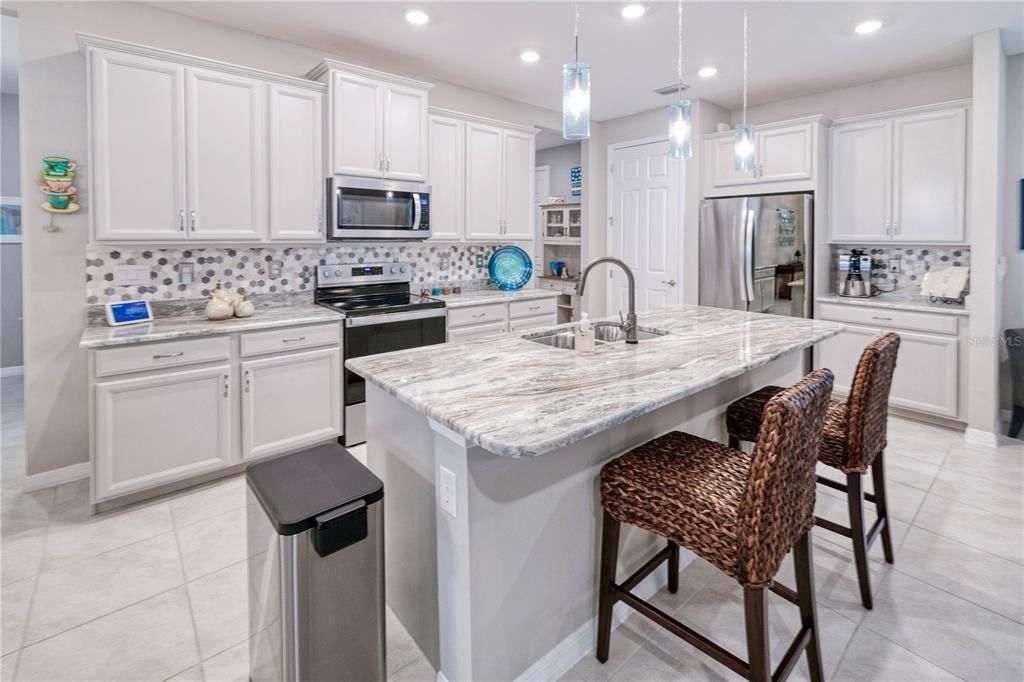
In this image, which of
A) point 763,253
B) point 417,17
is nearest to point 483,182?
point 417,17

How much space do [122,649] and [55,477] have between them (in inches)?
69.7

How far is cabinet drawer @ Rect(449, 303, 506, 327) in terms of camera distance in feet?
13.6

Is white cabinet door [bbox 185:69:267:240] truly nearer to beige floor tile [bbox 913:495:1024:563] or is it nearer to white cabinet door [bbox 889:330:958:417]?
beige floor tile [bbox 913:495:1024:563]

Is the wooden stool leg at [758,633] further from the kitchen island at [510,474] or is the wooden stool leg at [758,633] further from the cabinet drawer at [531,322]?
the cabinet drawer at [531,322]

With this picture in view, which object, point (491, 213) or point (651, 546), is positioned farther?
point (491, 213)

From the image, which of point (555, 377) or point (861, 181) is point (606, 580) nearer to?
point (555, 377)

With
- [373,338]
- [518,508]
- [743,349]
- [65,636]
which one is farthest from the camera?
[373,338]

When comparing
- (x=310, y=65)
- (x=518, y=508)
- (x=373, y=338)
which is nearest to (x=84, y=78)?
(x=310, y=65)

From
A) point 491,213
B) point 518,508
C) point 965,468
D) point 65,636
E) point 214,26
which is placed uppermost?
point 214,26

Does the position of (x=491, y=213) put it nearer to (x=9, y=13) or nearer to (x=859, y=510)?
(x=9, y=13)

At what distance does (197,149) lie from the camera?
312 cm

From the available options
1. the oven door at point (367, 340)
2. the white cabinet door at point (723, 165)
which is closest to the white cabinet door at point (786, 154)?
the white cabinet door at point (723, 165)

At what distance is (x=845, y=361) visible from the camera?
4.48m

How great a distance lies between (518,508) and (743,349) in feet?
3.75
